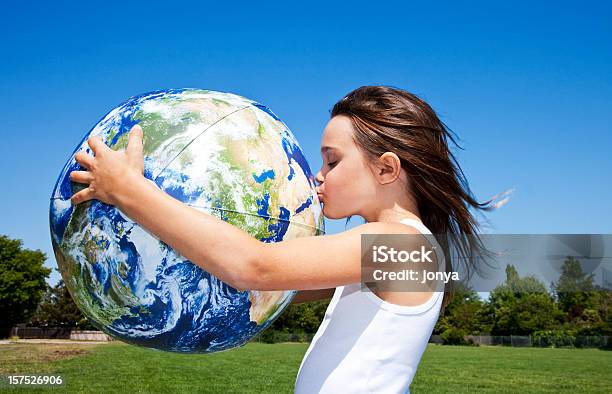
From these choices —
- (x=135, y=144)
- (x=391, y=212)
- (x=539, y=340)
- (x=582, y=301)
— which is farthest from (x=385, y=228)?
(x=582, y=301)

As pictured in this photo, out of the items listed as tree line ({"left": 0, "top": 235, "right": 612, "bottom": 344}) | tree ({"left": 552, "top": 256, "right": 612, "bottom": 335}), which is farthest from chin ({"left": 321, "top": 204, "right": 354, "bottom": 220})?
tree ({"left": 552, "top": 256, "right": 612, "bottom": 335})

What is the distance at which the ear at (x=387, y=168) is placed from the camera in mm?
2611

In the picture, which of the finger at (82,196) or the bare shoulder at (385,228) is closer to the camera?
the bare shoulder at (385,228)

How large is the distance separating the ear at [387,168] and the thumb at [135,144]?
38.3 inches

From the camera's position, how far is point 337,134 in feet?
9.01

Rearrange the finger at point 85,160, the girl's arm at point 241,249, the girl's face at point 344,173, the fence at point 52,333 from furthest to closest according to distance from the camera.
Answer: the fence at point 52,333 → the girl's face at point 344,173 → the finger at point 85,160 → the girl's arm at point 241,249

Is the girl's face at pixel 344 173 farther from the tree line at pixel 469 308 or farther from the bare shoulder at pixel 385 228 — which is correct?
the tree line at pixel 469 308

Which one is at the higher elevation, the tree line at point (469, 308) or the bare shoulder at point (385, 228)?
the tree line at point (469, 308)

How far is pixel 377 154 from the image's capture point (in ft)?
8.66

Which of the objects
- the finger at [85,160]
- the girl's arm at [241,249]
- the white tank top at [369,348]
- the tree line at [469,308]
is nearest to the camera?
the girl's arm at [241,249]

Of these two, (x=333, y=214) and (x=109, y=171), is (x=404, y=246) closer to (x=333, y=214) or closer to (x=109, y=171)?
(x=333, y=214)

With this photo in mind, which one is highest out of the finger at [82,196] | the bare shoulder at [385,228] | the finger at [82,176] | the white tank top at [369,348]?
the finger at [82,176]

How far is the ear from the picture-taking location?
2.61 m

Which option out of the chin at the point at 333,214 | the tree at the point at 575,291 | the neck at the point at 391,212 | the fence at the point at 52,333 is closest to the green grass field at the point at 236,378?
the chin at the point at 333,214
